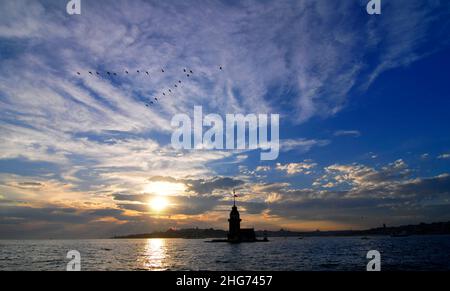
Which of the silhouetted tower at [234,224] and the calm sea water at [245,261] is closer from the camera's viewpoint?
the calm sea water at [245,261]

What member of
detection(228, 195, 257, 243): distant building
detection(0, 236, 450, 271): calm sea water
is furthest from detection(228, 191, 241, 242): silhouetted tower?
detection(0, 236, 450, 271): calm sea water

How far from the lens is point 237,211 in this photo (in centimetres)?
14288

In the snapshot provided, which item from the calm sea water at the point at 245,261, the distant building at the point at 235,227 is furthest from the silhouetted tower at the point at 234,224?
the calm sea water at the point at 245,261

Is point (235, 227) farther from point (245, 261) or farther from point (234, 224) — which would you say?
point (245, 261)

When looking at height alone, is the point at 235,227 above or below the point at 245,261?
below

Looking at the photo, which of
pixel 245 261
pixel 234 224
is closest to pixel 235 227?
pixel 234 224

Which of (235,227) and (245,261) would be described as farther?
(235,227)

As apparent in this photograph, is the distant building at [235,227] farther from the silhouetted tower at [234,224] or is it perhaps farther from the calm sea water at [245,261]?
the calm sea water at [245,261]
